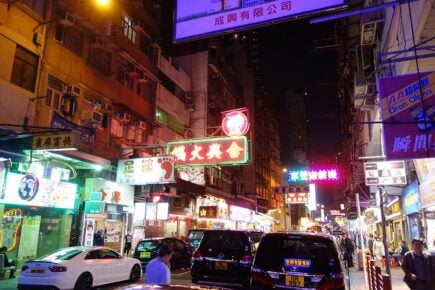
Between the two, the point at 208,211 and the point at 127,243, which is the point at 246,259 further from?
the point at 208,211

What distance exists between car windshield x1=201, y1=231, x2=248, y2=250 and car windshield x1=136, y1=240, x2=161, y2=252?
277 inches

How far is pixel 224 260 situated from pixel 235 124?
26.4ft

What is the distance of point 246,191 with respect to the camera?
2126 inches

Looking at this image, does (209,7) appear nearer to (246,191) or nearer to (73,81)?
(73,81)

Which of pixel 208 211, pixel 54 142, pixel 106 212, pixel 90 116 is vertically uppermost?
pixel 90 116

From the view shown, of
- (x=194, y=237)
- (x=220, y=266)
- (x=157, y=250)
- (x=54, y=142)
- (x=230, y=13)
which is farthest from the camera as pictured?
(x=194, y=237)

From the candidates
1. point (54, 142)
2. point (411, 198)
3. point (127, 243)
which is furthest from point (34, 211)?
point (411, 198)

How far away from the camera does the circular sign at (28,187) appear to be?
1505cm

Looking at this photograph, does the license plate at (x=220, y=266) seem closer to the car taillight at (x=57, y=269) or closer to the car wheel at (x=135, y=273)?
the car taillight at (x=57, y=269)

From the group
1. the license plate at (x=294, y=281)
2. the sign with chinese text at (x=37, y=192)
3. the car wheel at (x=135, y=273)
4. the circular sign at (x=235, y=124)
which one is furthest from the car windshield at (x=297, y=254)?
the sign with chinese text at (x=37, y=192)

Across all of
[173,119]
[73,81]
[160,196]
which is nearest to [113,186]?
[160,196]

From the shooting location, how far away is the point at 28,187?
15.4m

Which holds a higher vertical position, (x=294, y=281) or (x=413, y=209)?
(x=413, y=209)

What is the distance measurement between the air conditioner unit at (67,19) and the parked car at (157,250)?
11.6 metres
